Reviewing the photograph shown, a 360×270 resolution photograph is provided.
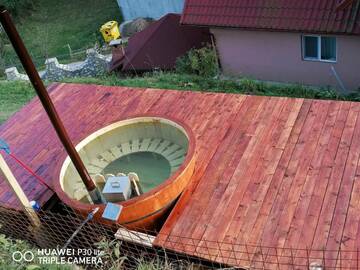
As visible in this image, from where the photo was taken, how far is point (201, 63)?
14039mm

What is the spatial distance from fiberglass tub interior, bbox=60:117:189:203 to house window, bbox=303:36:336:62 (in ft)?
22.8

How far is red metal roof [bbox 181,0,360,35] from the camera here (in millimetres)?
11656

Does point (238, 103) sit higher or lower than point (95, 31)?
higher

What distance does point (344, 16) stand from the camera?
11641 mm

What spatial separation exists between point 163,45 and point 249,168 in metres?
9.73

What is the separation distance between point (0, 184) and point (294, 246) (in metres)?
4.56

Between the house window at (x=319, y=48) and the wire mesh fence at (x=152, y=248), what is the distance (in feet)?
27.7

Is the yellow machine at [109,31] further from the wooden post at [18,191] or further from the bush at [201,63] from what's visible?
the wooden post at [18,191]

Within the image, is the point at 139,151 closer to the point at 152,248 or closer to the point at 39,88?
the point at 152,248

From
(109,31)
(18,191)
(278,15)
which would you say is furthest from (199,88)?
(109,31)

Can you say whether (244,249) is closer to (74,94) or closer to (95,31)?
(74,94)

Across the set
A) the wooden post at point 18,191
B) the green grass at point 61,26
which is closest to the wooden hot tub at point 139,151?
the wooden post at point 18,191

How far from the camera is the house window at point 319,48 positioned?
1245 cm

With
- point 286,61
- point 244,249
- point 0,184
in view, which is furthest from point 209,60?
point 244,249
